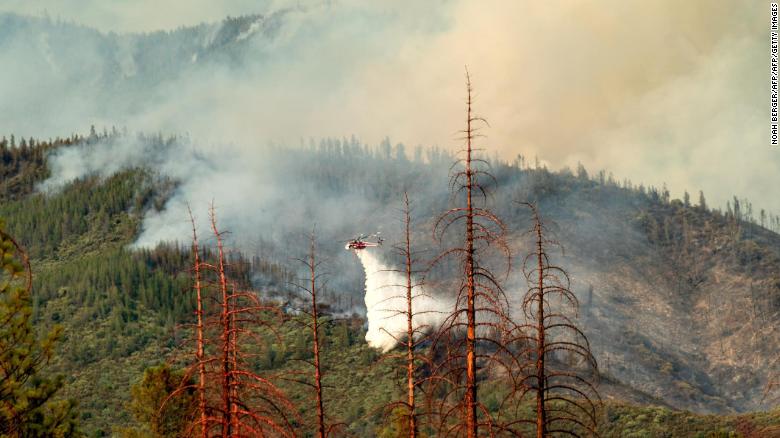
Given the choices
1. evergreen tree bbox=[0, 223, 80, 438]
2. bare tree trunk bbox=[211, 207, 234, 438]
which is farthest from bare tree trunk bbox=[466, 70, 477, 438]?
evergreen tree bbox=[0, 223, 80, 438]

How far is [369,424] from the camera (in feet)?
616

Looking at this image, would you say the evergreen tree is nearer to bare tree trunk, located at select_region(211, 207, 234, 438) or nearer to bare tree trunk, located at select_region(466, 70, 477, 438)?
bare tree trunk, located at select_region(211, 207, 234, 438)

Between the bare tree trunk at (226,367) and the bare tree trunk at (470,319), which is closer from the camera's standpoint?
the bare tree trunk at (226,367)

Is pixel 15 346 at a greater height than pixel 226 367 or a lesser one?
greater

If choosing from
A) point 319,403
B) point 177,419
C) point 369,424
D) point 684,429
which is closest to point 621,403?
point 684,429

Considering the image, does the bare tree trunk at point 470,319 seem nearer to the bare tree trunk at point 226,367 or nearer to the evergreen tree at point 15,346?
the bare tree trunk at point 226,367

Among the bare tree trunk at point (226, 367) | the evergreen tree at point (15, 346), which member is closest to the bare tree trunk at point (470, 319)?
the bare tree trunk at point (226, 367)

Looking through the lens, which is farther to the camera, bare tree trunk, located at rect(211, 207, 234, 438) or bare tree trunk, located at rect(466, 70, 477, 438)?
bare tree trunk, located at rect(466, 70, 477, 438)

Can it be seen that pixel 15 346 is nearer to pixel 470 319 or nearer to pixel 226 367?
pixel 226 367

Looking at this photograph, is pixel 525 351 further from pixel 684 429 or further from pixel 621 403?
pixel 621 403

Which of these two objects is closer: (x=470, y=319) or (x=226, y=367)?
(x=226, y=367)

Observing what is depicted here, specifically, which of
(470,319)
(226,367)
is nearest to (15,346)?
(226,367)

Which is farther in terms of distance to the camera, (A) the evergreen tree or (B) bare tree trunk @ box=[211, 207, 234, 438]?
(A) the evergreen tree

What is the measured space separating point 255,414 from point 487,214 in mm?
9425
